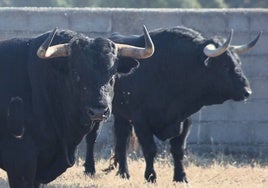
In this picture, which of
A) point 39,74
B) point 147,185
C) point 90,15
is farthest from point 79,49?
point 90,15

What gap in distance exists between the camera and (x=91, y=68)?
22.9 ft

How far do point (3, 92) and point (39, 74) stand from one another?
1.10ft

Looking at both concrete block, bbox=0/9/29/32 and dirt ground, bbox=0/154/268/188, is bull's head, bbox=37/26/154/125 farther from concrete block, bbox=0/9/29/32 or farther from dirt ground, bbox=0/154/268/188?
concrete block, bbox=0/9/29/32

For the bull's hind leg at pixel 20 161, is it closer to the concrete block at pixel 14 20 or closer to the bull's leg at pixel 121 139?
the bull's leg at pixel 121 139

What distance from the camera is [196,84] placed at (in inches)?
400

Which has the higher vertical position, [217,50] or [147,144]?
[217,50]

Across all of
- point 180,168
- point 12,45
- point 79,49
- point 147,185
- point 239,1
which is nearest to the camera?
point 79,49

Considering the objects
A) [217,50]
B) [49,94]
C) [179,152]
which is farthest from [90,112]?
[179,152]

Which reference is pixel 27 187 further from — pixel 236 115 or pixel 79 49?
pixel 236 115

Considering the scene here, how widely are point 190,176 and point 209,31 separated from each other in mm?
2641

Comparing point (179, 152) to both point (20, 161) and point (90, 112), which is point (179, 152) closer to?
point (20, 161)

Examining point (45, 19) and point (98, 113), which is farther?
point (45, 19)

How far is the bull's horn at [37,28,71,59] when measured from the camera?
7.00 m

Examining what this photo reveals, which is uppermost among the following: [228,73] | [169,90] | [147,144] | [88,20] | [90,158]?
[88,20]
